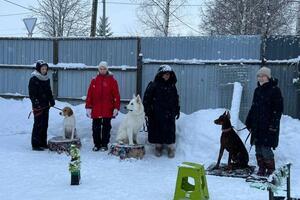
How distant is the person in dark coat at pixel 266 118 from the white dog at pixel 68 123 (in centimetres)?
392

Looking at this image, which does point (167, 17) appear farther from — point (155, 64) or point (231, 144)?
point (231, 144)

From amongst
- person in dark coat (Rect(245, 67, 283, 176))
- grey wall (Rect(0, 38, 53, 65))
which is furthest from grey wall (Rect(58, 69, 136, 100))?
person in dark coat (Rect(245, 67, 283, 176))

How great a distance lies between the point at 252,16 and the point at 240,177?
853 inches

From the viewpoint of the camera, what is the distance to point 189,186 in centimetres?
663

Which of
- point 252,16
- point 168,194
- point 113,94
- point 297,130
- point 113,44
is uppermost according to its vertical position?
point 252,16

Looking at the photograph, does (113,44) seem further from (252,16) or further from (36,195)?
(252,16)

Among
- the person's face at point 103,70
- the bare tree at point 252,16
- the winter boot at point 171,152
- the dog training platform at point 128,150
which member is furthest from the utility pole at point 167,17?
the dog training platform at point 128,150

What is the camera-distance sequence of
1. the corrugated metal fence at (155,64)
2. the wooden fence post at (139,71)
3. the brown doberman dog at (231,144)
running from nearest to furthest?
1. the brown doberman dog at (231,144)
2. the corrugated metal fence at (155,64)
3. the wooden fence post at (139,71)

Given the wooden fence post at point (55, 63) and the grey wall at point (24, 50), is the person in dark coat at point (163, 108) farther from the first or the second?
the grey wall at point (24, 50)

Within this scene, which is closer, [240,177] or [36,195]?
[36,195]

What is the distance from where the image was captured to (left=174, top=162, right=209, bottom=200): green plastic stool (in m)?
6.32

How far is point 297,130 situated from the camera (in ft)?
31.6

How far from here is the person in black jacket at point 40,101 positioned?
10016 mm

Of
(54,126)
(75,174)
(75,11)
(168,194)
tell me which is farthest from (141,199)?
(75,11)
